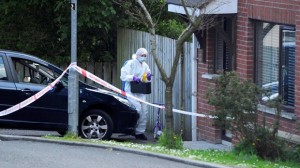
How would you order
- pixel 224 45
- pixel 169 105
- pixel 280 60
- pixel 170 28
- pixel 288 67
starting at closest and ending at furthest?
pixel 169 105 → pixel 288 67 → pixel 280 60 → pixel 224 45 → pixel 170 28

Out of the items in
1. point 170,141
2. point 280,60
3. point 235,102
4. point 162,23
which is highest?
point 162,23

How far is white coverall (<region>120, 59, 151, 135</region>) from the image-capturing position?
1664 centimetres

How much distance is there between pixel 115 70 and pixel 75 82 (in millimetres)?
7228

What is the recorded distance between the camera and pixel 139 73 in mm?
17172

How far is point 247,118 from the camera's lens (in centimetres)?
1203

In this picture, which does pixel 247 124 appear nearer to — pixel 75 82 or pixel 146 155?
pixel 146 155

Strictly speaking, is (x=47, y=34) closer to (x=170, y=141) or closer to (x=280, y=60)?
(x=280, y=60)

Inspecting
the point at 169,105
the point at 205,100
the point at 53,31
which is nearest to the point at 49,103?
the point at 169,105

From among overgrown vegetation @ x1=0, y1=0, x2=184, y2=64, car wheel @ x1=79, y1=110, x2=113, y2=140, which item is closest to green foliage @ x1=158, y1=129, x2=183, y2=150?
car wheel @ x1=79, y1=110, x2=113, y2=140

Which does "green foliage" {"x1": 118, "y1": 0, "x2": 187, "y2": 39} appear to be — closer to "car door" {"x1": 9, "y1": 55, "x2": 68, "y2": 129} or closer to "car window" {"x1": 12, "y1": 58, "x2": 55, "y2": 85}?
"car window" {"x1": 12, "y1": 58, "x2": 55, "y2": 85}

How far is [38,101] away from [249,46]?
3.86 metres

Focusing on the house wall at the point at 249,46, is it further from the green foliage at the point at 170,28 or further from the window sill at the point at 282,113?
the green foliage at the point at 170,28

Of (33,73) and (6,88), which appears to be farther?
(33,73)

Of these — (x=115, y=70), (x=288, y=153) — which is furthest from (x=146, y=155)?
(x=115, y=70)
